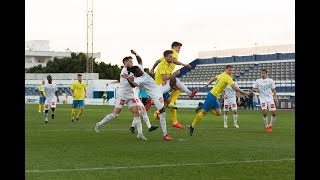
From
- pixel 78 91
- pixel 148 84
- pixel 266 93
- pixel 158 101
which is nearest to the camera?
pixel 158 101

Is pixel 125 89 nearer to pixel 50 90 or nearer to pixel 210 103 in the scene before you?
pixel 210 103

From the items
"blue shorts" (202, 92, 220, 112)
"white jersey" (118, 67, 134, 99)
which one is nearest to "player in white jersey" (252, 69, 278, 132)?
"blue shorts" (202, 92, 220, 112)

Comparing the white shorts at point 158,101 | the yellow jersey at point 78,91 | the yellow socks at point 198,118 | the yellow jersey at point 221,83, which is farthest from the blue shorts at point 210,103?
the yellow jersey at point 78,91

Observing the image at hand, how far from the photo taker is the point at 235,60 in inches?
3211

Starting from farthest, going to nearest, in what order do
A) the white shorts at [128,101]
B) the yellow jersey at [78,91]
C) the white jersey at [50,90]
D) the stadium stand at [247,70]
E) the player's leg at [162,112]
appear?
the stadium stand at [247,70] → the yellow jersey at [78,91] → the white jersey at [50,90] → the white shorts at [128,101] → the player's leg at [162,112]

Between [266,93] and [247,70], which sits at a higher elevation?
[247,70]

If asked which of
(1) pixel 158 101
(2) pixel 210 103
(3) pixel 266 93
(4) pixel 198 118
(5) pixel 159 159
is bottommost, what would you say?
(5) pixel 159 159

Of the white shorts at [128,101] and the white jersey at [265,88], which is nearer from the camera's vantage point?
the white shorts at [128,101]

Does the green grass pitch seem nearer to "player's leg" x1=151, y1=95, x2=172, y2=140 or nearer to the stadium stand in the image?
"player's leg" x1=151, y1=95, x2=172, y2=140

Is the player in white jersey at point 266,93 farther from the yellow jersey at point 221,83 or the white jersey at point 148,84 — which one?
the white jersey at point 148,84

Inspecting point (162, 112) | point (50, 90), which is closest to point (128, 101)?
point (162, 112)

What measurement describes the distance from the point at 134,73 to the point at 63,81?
82.3 metres
